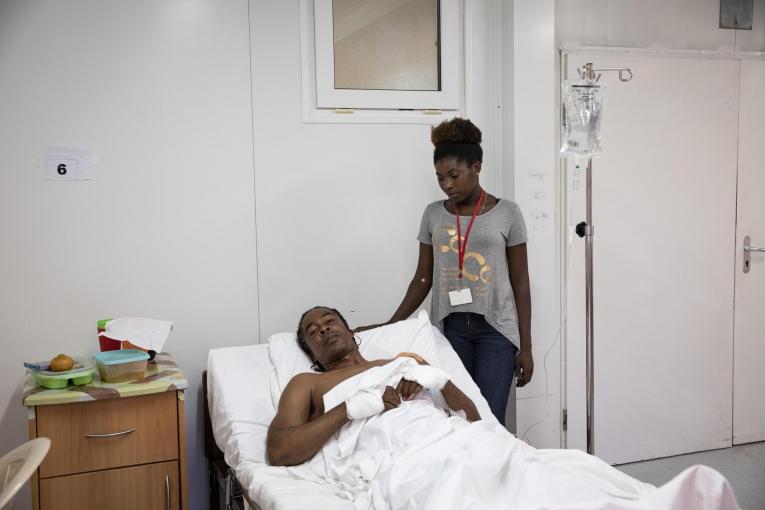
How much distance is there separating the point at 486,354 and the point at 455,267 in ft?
1.16

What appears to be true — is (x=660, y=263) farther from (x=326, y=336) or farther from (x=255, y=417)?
(x=255, y=417)

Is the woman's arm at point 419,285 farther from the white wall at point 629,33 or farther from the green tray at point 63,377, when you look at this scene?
the green tray at point 63,377

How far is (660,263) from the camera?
348 centimetres

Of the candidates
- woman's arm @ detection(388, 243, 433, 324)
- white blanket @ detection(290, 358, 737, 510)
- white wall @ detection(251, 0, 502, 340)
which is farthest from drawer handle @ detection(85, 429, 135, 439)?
woman's arm @ detection(388, 243, 433, 324)

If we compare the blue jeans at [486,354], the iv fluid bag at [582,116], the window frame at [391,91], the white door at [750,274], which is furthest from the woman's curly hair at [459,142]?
the white door at [750,274]

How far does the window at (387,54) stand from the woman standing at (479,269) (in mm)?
446

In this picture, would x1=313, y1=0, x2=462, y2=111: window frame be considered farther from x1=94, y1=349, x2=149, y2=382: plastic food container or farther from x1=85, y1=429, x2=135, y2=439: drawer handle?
x1=85, y1=429, x2=135, y2=439: drawer handle

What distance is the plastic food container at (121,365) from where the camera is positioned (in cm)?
227

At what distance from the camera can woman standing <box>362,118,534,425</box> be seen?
8.75ft

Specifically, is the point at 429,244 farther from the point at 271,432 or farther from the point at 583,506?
the point at 583,506

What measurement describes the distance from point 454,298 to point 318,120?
3.10ft

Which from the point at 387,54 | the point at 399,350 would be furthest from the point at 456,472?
the point at 387,54

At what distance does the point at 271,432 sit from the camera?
7.01ft

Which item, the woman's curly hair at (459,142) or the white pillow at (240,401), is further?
the woman's curly hair at (459,142)
